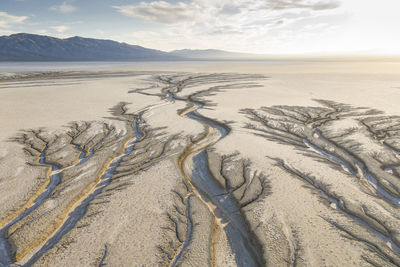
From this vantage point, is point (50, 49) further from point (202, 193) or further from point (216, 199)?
point (216, 199)

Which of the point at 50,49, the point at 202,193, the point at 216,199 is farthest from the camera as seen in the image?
the point at 50,49

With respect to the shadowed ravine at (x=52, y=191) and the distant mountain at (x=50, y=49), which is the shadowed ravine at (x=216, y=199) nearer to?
the shadowed ravine at (x=52, y=191)

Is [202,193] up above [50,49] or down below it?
below

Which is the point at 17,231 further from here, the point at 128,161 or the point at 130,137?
the point at 130,137

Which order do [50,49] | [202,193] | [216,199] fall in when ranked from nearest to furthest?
[216,199] < [202,193] < [50,49]

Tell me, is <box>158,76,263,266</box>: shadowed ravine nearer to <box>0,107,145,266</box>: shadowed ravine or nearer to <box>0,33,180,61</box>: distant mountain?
<box>0,107,145,266</box>: shadowed ravine

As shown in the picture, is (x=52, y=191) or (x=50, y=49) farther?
(x=50, y=49)

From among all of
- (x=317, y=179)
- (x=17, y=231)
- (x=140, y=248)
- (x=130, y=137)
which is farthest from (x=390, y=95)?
(x=17, y=231)

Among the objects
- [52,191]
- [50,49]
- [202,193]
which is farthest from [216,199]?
[50,49]
